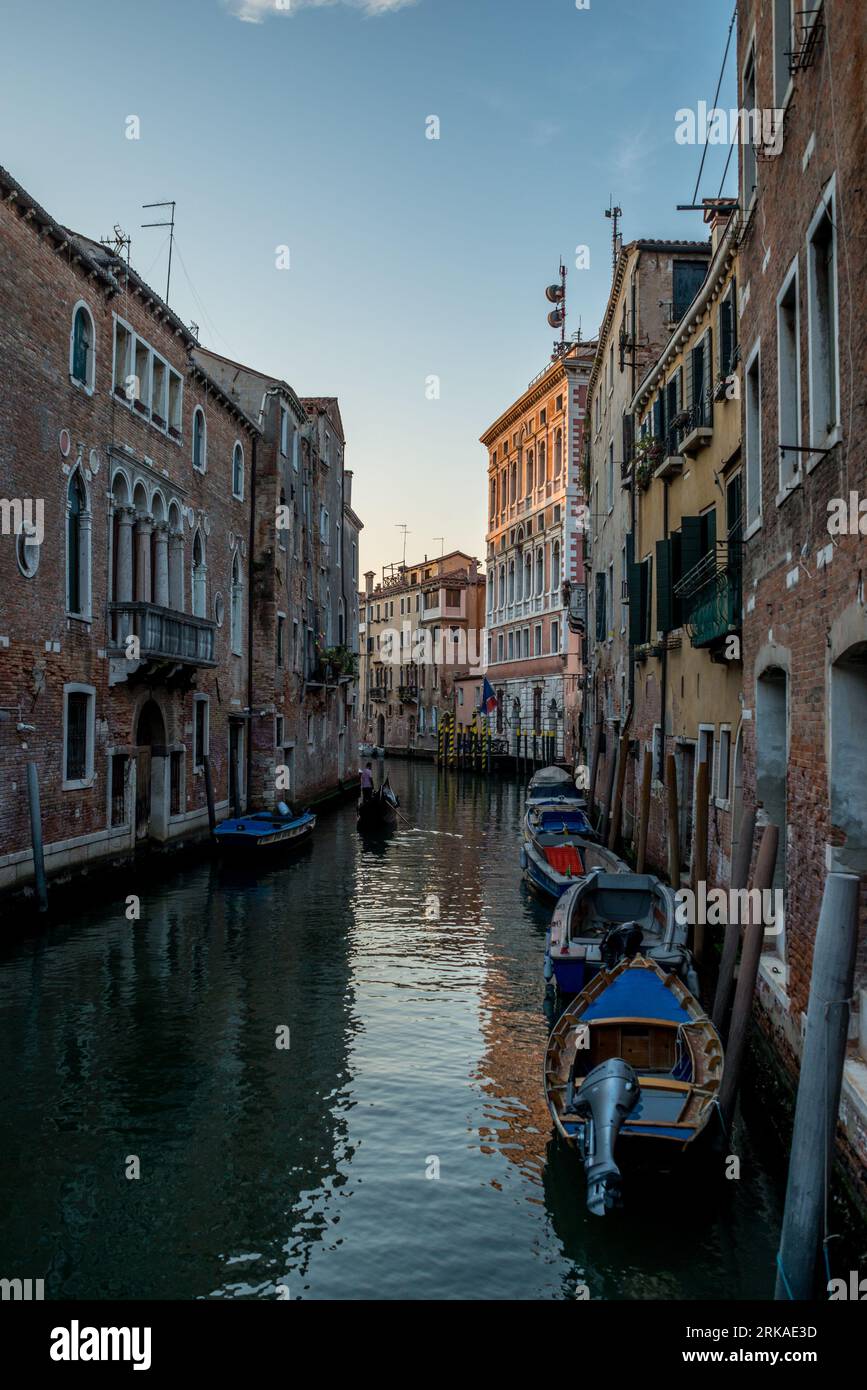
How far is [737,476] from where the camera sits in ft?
36.9

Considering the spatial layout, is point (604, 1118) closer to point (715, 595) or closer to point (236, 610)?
point (715, 595)

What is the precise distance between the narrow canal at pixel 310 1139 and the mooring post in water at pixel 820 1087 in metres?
1.20

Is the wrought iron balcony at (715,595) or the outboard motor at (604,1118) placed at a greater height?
the wrought iron balcony at (715,595)

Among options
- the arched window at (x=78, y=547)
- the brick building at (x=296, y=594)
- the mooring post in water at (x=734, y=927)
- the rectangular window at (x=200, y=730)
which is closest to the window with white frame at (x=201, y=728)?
the rectangular window at (x=200, y=730)

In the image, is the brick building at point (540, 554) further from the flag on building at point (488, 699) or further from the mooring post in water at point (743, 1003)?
the mooring post in water at point (743, 1003)

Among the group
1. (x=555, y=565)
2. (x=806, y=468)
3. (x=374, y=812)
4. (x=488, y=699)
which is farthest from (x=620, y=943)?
(x=488, y=699)

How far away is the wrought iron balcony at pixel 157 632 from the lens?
1647 cm

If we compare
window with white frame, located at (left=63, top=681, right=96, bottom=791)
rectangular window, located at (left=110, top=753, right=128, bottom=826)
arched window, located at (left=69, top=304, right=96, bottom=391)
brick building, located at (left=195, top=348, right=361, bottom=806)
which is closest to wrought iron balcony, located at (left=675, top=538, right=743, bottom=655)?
window with white frame, located at (left=63, top=681, right=96, bottom=791)

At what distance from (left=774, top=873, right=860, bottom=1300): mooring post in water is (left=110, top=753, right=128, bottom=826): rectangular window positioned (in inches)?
528

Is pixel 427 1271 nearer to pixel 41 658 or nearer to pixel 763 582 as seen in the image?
pixel 763 582

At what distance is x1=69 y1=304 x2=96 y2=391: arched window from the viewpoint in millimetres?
14914

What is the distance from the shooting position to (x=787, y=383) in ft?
25.2

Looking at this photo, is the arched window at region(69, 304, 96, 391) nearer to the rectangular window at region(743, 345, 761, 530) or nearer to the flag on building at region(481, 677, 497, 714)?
the rectangular window at region(743, 345, 761, 530)
